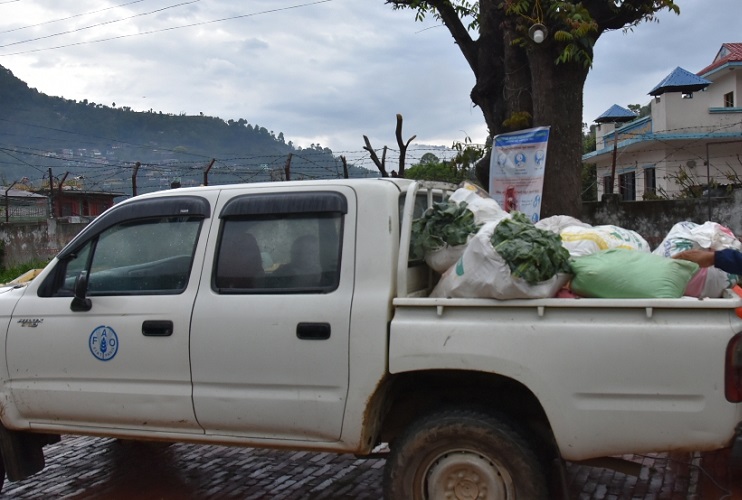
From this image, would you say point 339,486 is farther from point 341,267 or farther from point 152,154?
point 152,154

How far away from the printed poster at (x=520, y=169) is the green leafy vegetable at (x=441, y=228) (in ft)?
11.2

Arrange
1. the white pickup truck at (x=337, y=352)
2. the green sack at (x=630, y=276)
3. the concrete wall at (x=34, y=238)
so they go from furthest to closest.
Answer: the concrete wall at (x=34, y=238)
the green sack at (x=630, y=276)
the white pickup truck at (x=337, y=352)

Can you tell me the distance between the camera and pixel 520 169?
7.50 m

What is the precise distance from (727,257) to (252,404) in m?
2.65

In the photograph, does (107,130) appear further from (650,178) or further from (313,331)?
(313,331)

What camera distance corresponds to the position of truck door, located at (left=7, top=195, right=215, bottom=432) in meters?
4.12

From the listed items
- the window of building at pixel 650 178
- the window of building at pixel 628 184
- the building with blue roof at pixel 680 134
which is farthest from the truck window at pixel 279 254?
the window of building at pixel 628 184

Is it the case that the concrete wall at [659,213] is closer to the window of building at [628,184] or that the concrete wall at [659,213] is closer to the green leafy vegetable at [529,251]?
the green leafy vegetable at [529,251]

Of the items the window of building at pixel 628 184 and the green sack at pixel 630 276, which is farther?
the window of building at pixel 628 184

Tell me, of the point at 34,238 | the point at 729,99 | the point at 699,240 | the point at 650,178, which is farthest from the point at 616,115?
the point at 699,240

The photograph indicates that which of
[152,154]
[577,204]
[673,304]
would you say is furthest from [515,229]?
[152,154]

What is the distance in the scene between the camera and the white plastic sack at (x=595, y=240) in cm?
413

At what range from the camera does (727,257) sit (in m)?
3.89

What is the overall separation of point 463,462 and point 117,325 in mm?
2099
